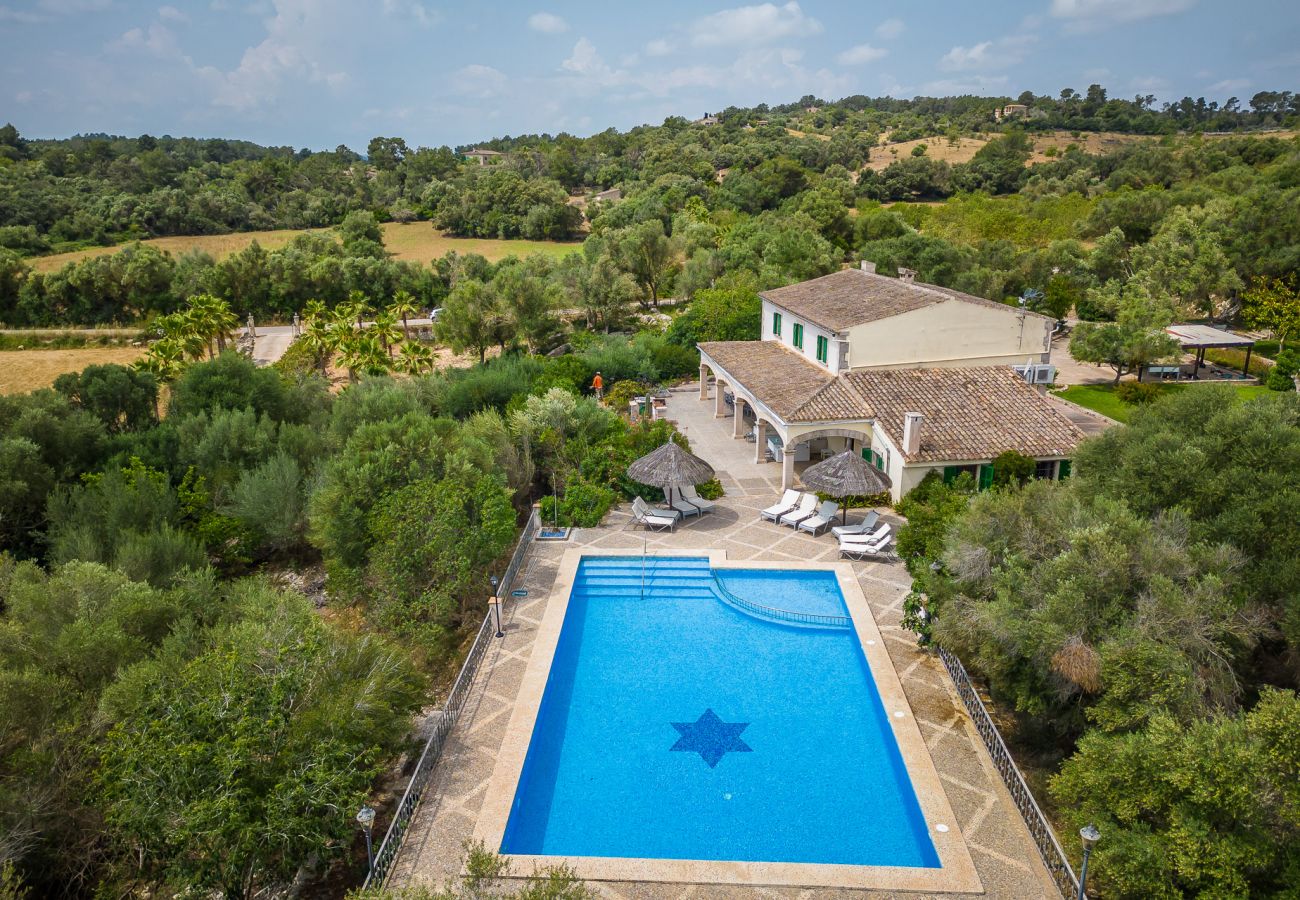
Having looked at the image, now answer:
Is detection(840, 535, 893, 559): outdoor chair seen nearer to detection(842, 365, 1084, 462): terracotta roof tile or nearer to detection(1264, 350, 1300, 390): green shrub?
detection(842, 365, 1084, 462): terracotta roof tile

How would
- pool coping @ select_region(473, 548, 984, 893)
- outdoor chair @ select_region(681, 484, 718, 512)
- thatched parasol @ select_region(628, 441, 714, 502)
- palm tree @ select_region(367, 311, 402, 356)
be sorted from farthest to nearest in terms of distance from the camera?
palm tree @ select_region(367, 311, 402, 356) → outdoor chair @ select_region(681, 484, 718, 512) → thatched parasol @ select_region(628, 441, 714, 502) → pool coping @ select_region(473, 548, 984, 893)

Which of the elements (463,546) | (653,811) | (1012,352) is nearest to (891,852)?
(653,811)

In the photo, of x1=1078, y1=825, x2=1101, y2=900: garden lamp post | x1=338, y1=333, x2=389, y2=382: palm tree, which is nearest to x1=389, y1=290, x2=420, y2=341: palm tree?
Result: x1=338, y1=333, x2=389, y2=382: palm tree

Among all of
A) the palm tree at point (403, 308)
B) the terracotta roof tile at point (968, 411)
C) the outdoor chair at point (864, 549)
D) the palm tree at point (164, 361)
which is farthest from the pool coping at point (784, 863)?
the palm tree at point (403, 308)

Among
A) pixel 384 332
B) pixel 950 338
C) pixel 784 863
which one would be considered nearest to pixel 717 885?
pixel 784 863

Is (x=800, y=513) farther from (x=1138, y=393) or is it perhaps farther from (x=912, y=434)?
(x=1138, y=393)

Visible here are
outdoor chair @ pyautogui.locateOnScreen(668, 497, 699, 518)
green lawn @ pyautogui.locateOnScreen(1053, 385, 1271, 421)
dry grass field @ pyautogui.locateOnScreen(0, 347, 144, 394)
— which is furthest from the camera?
dry grass field @ pyautogui.locateOnScreen(0, 347, 144, 394)

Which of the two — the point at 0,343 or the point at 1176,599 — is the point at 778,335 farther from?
the point at 0,343

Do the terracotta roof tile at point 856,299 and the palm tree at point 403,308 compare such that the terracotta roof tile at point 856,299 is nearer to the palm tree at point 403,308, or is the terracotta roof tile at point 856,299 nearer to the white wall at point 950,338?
the white wall at point 950,338
